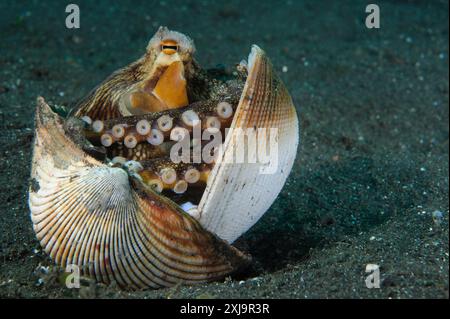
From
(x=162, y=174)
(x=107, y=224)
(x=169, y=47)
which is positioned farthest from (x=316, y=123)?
(x=107, y=224)

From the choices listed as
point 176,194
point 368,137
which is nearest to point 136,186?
point 176,194

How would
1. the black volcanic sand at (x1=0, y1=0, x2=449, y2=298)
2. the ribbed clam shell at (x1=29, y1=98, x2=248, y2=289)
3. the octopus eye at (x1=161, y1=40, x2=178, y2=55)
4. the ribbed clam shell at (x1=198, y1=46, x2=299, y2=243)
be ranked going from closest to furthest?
the ribbed clam shell at (x1=29, y1=98, x2=248, y2=289), the ribbed clam shell at (x1=198, y1=46, x2=299, y2=243), the black volcanic sand at (x1=0, y1=0, x2=449, y2=298), the octopus eye at (x1=161, y1=40, x2=178, y2=55)

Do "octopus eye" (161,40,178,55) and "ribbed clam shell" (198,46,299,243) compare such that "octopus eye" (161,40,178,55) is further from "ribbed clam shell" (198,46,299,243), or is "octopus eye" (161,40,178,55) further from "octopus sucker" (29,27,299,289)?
"ribbed clam shell" (198,46,299,243)

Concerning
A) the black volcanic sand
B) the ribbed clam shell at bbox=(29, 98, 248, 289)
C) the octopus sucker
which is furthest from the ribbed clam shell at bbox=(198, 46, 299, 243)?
the black volcanic sand

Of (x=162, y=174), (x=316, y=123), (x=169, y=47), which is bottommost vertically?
(x=162, y=174)

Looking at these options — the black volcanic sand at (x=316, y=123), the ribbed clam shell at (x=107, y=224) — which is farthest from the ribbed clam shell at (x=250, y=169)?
the black volcanic sand at (x=316, y=123)

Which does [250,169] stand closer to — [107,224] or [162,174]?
[162,174]

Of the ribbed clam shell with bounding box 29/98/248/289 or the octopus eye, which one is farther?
the octopus eye
